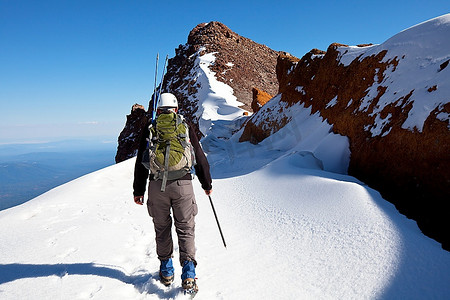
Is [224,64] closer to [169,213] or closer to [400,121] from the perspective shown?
[400,121]

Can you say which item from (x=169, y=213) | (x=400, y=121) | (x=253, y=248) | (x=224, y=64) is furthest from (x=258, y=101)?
(x=224, y=64)

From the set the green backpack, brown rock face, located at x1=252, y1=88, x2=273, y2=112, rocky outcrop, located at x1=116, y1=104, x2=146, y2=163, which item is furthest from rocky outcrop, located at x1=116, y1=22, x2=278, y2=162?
the green backpack

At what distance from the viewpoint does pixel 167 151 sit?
2525mm

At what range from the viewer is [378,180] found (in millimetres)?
4391

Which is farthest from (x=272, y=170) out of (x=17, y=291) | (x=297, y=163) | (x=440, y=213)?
(x=17, y=291)

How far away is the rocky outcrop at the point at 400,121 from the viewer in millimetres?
3295

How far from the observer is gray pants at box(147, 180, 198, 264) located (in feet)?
8.56

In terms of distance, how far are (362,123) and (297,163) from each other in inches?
66.9

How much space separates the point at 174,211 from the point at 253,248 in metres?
1.33

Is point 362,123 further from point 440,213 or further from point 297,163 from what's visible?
point 440,213

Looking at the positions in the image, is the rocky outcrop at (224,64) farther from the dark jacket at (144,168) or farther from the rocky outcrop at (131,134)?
the dark jacket at (144,168)

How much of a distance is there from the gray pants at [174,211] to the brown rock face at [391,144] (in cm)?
287

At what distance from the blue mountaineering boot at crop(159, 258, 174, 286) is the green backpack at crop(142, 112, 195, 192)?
851mm

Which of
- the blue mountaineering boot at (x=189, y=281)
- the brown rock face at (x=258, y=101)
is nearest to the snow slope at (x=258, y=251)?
the blue mountaineering boot at (x=189, y=281)
